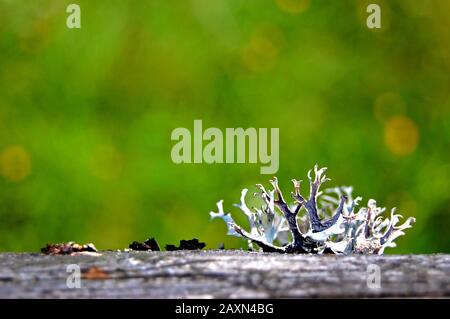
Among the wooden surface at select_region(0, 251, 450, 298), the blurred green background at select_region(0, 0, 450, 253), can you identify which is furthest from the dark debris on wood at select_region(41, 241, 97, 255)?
the blurred green background at select_region(0, 0, 450, 253)

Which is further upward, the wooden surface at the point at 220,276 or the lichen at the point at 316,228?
the lichen at the point at 316,228

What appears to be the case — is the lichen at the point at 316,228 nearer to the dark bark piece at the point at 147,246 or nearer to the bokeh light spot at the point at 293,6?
the dark bark piece at the point at 147,246

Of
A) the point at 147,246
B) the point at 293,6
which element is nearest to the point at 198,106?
the point at 293,6

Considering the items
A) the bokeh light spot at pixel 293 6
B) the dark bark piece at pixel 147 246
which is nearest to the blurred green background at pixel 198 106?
the bokeh light spot at pixel 293 6

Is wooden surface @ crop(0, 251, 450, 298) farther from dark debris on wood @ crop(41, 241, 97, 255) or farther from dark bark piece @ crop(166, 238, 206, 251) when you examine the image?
dark bark piece @ crop(166, 238, 206, 251)

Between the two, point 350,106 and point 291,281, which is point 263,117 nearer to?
point 350,106

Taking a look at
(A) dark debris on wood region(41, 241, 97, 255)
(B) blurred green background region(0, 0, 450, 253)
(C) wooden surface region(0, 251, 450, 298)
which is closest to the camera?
(C) wooden surface region(0, 251, 450, 298)
